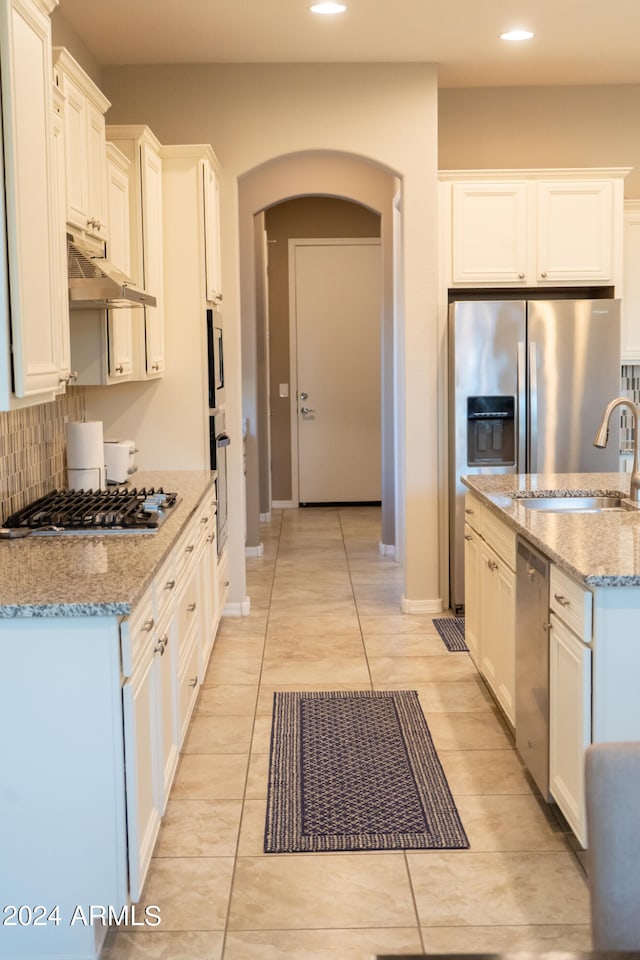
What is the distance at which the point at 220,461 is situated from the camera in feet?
17.9

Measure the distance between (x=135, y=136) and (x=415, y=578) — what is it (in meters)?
2.73

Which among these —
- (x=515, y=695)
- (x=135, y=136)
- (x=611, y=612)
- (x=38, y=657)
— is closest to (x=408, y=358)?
(x=135, y=136)

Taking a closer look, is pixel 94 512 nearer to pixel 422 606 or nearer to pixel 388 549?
pixel 422 606

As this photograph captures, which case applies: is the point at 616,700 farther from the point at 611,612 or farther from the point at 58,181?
the point at 58,181

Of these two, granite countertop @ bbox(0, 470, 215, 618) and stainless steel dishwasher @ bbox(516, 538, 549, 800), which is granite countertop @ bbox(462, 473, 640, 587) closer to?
stainless steel dishwasher @ bbox(516, 538, 549, 800)

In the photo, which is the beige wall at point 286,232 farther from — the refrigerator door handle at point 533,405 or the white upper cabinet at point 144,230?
the white upper cabinet at point 144,230

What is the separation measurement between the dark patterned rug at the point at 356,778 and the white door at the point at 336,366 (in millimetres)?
5368

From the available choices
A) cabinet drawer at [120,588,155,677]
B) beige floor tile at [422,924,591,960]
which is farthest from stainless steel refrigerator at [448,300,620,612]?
beige floor tile at [422,924,591,960]

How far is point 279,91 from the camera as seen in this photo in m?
5.52

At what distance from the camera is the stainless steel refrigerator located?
5.48 metres

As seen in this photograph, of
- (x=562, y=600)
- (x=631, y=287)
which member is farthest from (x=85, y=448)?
(x=631, y=287)

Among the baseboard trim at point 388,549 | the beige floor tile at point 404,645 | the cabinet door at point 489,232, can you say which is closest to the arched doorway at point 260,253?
the baseboard trim at point 388,549

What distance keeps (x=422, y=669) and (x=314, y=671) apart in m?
0.49

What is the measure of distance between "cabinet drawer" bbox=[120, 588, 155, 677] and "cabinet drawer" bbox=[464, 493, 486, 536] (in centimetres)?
169
